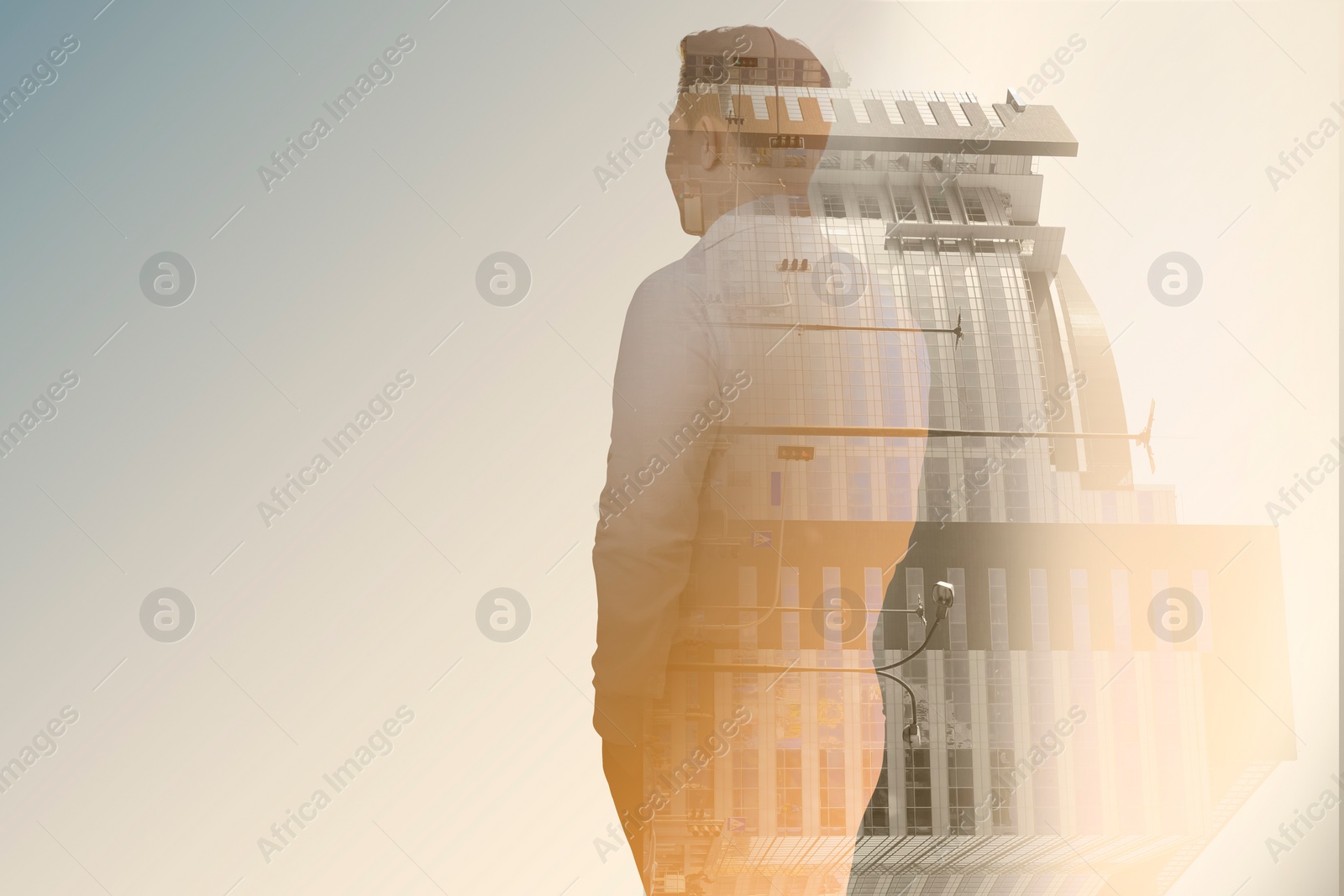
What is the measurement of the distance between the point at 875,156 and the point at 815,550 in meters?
1.48

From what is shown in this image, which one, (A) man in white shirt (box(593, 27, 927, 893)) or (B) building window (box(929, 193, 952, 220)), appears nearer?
(A) man in white shirt (box(593, 27, 927, 893))

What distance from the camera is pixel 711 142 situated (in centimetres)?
300

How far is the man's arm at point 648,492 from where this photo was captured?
2605 mm

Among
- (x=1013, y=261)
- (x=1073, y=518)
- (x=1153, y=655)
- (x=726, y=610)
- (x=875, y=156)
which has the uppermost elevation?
(x=875, y=156)

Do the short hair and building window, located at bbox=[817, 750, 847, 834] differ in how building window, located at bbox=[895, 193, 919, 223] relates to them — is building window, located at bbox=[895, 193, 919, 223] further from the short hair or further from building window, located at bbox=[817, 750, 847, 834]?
building window, located at bbox=[817, 750, 847, 834]

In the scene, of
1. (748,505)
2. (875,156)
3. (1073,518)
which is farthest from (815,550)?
(875,156)

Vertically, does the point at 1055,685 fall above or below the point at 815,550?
below

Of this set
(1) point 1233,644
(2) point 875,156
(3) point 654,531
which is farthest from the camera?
(2) point 875,156

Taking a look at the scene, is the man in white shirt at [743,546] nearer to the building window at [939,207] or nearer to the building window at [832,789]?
the building window at [832,789]

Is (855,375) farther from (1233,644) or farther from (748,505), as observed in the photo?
(1233,644)

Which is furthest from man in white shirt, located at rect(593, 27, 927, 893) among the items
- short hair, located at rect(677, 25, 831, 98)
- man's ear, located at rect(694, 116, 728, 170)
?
short hair, located at rect(677, 25, 831, 98)

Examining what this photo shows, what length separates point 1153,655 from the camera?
273 centimetres

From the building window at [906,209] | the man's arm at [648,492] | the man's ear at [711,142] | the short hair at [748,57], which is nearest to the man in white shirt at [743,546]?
the man's arm at [648,492]

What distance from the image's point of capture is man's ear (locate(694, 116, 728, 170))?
9.77 feet
